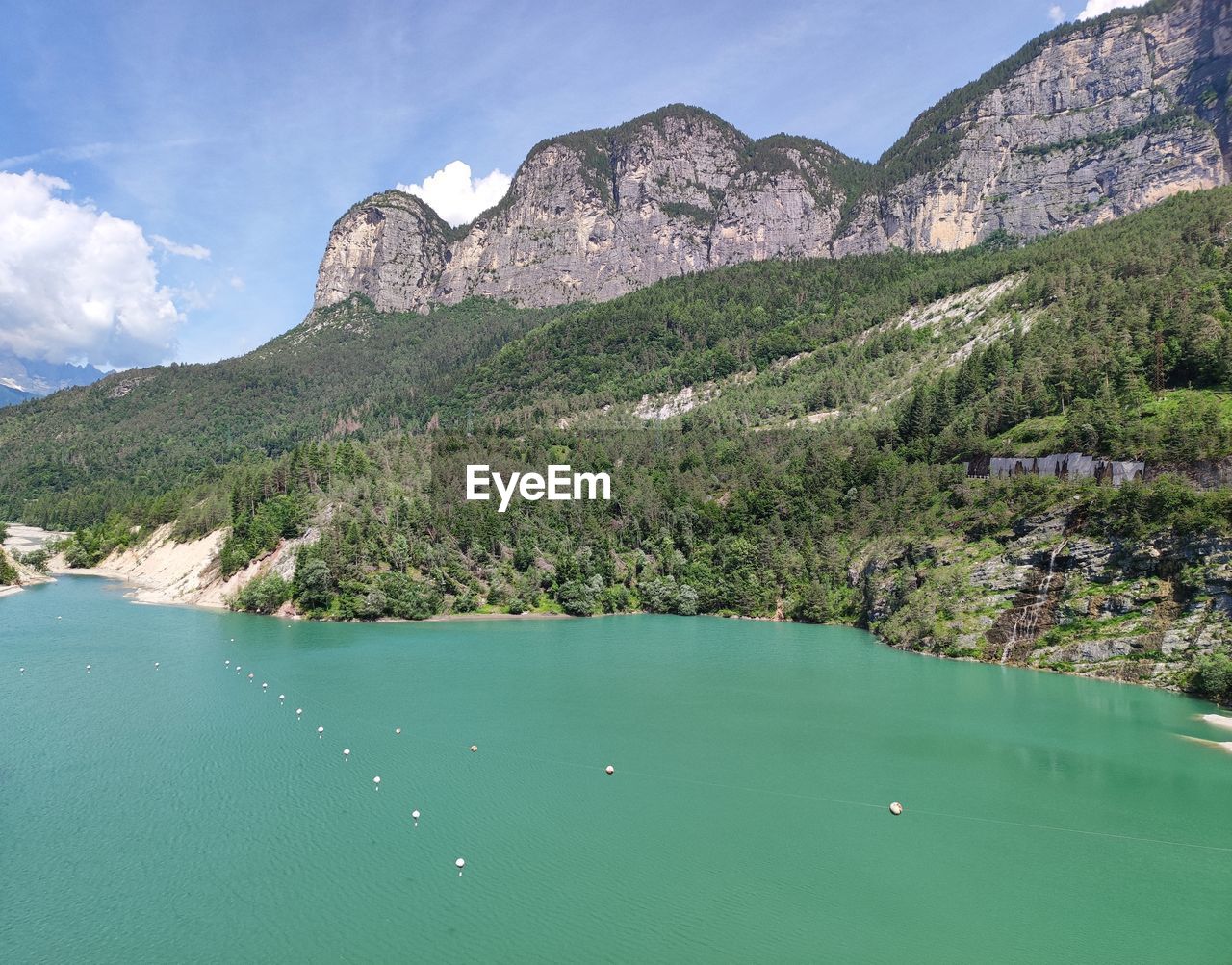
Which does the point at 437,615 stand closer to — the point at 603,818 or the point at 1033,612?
the point at 603,818

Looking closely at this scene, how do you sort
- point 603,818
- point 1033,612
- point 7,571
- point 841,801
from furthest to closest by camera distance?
point 7,571 → point 1033,612 → point 841,801 → point 603,818

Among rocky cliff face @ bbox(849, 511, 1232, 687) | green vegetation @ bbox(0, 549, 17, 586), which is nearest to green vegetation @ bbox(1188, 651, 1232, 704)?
rocky cliff face @ bbox(849, 511, 1232, 687)

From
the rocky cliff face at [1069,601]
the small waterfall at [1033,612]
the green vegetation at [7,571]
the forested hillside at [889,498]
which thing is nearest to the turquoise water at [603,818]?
the rocky cliff face at [1069,601]

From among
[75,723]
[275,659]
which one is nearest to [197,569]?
[275,659]

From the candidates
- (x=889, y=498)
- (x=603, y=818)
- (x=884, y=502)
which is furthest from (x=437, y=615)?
(x=603, y=818)

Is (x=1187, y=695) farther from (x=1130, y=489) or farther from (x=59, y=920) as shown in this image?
(x=59, y=920)

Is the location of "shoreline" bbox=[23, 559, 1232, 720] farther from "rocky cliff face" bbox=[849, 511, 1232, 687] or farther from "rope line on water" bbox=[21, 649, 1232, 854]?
"rope line on water" bbox=[21, 649, 1232, 854]
